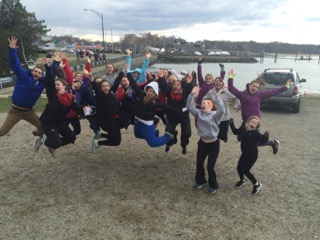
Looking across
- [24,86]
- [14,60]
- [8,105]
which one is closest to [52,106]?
[24,86]

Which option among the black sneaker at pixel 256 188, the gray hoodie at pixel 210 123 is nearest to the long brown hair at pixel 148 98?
the gray hoodie at pixel 210 123

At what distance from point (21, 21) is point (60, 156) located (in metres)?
29.0

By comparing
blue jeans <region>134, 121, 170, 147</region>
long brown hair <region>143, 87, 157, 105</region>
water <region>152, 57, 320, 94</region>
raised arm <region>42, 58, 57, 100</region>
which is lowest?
water <region>152, 57, 320, 94</region>

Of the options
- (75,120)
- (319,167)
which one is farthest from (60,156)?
(319,167)

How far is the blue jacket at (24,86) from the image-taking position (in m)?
5.53

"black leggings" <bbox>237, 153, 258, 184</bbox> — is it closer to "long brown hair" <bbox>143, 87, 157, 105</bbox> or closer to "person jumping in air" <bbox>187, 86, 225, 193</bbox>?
"person jumping in air" <bbox>187, 86, 225, 193</bbox>

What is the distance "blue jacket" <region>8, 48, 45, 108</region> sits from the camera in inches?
218

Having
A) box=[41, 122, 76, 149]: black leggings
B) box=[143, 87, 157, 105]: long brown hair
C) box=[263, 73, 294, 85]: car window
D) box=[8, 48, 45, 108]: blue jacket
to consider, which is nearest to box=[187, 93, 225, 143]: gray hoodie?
box=[143, 87, 157, 105]: long brown hair

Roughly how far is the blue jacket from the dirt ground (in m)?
1.49

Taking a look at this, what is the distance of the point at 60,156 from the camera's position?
679 centimetres

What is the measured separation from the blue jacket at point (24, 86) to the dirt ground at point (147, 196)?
1.49 meters

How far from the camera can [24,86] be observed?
5.61 metres

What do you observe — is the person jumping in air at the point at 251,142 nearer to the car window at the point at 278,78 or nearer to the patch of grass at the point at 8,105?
the car window at the point at 278,78

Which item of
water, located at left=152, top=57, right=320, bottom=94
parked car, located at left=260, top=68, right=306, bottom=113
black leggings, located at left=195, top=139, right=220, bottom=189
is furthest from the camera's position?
water, located at left=152, top=57, right=320, bottom=94
